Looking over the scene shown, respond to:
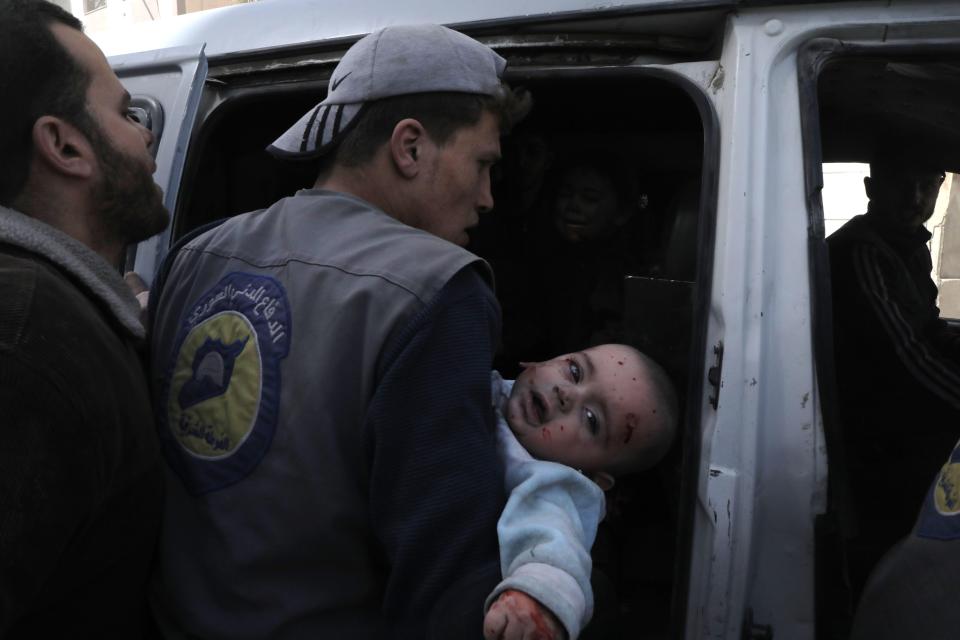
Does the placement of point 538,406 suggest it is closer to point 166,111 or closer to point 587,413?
point 587,413

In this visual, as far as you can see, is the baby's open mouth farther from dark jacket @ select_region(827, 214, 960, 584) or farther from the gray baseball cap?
dark jacket @ select_region(827, 214, 960, 584)

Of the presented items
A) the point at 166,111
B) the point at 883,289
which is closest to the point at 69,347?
the point at 166,111

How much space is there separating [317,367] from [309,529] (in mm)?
225

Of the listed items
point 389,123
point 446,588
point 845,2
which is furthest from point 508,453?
point 845,2

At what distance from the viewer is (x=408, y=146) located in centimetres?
137

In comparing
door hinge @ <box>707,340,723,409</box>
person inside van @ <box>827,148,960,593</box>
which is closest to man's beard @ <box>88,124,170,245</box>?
door hinge @ <box>707,340,723,409</box>

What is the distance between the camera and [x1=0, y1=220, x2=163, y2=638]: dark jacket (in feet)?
3.09

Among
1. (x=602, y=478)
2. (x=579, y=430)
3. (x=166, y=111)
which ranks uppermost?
(x=166, y=111)

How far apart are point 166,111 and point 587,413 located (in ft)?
4.58

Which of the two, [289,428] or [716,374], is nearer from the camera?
[289,428]

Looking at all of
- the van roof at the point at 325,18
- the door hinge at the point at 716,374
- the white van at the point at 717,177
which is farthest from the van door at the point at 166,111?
the door hinge at the point at 716,374

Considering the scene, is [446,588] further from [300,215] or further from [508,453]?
[300,215]

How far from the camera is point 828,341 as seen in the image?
4.88ft

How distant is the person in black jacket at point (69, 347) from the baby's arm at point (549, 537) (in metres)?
0.52
